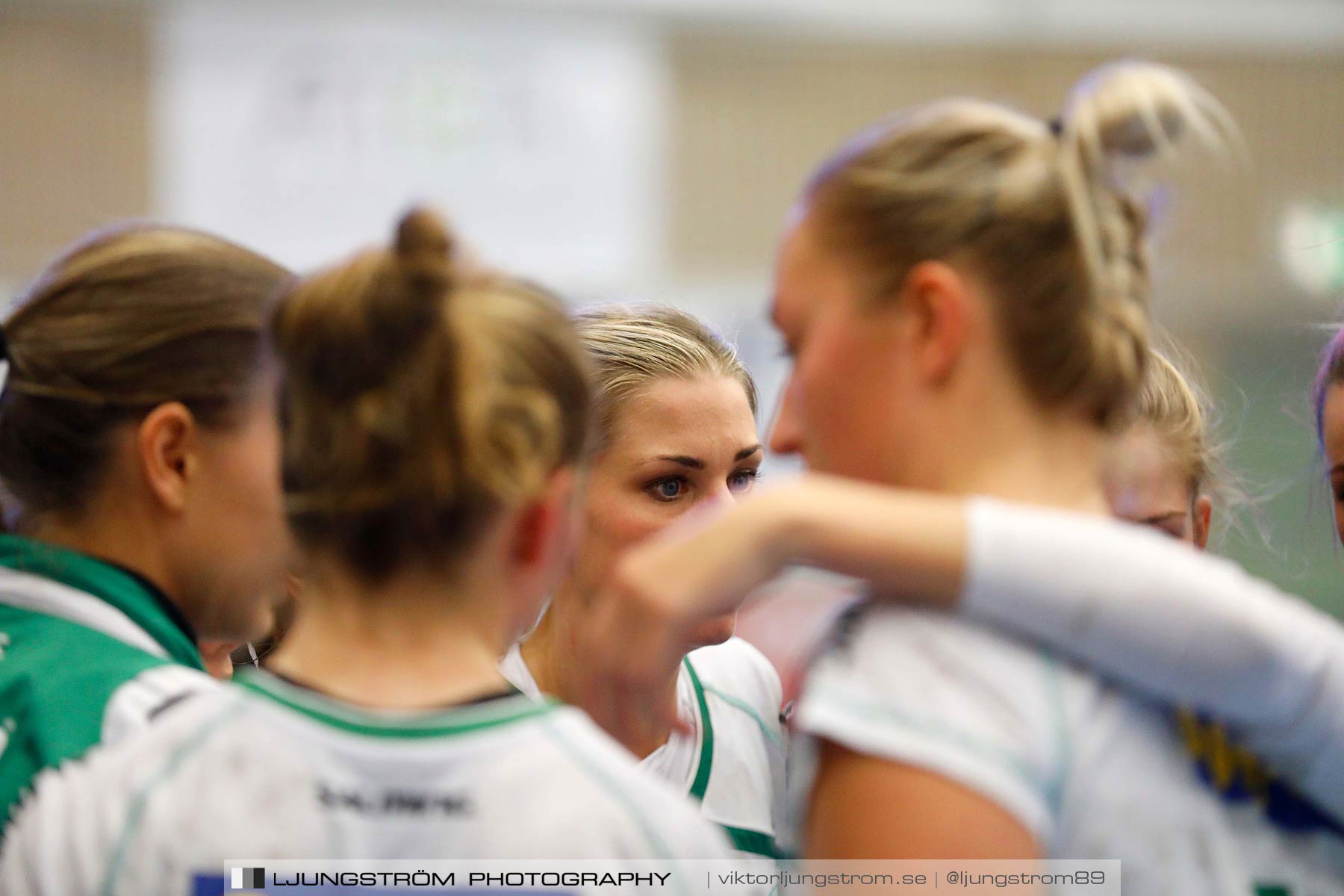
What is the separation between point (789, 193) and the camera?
6871mm

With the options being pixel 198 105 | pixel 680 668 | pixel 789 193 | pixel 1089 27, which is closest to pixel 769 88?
pixel 789 193

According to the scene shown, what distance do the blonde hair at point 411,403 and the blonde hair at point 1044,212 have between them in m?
0.28

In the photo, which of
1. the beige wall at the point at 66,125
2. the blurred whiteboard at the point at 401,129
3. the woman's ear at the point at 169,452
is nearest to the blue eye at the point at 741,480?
the woman's ear at the point at 169,452

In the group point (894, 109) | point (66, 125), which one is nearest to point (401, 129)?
point (66, 125)

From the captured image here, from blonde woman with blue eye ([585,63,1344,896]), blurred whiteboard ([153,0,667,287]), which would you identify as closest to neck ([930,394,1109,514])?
blonde woman with blue eye ([585,63,1344,896])

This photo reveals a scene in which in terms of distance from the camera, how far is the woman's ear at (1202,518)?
1.89 m

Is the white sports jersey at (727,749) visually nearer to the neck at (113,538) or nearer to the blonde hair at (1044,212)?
the neck at (113,538)

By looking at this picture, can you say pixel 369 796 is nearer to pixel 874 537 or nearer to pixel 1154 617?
pixel 874 537

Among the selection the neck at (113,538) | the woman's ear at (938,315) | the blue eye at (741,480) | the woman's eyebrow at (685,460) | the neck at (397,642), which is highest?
the woman's ear at (938,315)

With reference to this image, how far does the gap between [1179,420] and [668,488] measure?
28.8 inches

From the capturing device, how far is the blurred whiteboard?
6.25 meters

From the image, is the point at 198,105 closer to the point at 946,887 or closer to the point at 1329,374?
the point at 1329,374

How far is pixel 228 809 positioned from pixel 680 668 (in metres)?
0.97

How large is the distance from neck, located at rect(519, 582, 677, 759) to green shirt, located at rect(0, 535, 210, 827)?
0.55m
